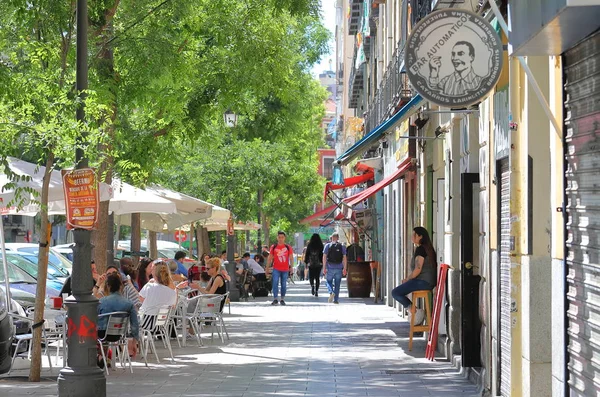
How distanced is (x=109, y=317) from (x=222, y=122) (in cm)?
1573

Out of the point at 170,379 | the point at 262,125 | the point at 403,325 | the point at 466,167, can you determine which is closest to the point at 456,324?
the point at 466,167

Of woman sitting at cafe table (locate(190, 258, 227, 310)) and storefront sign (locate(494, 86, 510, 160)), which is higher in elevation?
storefront sign (locate(494, 86, 510, 160))

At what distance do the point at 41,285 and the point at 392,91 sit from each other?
14365mm

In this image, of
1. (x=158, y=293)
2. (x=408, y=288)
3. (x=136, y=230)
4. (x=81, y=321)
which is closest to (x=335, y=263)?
(x=136, y=230)

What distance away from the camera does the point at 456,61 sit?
399 inches

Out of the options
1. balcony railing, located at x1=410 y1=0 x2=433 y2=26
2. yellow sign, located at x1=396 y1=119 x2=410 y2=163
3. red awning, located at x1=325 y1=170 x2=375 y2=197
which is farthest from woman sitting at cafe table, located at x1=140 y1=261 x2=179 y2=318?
red awning, located at x1=325 y1=170 x2=375 y2=197

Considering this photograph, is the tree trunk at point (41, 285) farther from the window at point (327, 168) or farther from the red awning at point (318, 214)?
the window at point (327, 168)

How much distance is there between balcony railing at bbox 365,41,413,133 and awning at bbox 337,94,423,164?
113 centimetres

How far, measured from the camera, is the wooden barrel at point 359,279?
105 ft

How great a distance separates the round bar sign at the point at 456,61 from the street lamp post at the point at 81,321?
12.1 feet

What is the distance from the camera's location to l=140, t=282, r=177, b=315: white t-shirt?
15.7m

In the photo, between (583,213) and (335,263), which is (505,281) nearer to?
(583,213)

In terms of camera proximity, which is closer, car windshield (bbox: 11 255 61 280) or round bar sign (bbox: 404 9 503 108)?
→ round bar sign (bbox: 404 9 503 108)

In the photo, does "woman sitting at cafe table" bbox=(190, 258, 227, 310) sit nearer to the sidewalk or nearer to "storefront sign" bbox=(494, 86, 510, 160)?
the sidewalk
